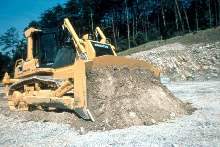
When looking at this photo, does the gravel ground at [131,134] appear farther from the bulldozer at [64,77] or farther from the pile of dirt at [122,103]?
the bulldozer at [64,77]

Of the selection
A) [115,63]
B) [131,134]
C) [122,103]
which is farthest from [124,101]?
[131,134]

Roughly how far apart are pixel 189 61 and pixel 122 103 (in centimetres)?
1846

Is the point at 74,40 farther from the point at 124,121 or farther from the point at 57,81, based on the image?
the point at 124,121

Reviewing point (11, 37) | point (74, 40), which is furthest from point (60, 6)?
point (74, 40)

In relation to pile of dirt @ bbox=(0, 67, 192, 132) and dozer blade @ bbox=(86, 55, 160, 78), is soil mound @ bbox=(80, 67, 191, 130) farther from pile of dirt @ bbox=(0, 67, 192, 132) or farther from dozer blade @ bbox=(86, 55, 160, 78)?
dozer blade @ bbox=(86, 55, 160, 78)

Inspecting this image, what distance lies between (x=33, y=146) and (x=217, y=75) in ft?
62.0

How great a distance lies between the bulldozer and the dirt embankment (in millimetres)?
13508

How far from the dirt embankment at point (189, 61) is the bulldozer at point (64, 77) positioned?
13.5 meters

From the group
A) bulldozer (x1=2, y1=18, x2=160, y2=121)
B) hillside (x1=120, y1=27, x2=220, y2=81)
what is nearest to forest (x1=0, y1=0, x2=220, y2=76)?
hillside (x1=120, y1=27, x2=220, y2=81)

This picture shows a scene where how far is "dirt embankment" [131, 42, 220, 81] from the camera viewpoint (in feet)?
83.5

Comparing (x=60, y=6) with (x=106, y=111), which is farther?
(x=60, y=6)

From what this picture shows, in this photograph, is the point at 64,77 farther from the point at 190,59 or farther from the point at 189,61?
the point at 190,59

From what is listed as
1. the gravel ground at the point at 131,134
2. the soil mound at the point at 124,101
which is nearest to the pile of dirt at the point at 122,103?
the soil mound at the point at 124,101

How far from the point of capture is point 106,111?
9.17 m
